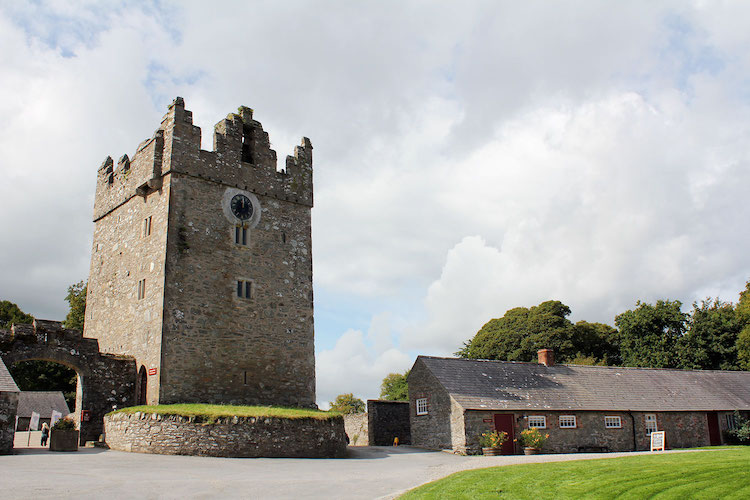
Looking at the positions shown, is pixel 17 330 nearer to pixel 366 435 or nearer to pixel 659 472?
pixel 366 435

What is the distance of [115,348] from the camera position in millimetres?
A: 27172

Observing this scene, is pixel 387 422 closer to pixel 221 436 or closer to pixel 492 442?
pixel 492 442

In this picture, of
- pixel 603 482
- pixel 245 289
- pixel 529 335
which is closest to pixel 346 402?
pixel 529 335

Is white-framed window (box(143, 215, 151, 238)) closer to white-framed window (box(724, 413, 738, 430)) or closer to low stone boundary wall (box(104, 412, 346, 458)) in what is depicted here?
low stone boundary wall (box(104, 412, 346, 458))

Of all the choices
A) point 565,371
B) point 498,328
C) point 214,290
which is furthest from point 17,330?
point 498,328

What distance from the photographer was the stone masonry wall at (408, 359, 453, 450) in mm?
27516

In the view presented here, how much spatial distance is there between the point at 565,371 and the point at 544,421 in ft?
17.5

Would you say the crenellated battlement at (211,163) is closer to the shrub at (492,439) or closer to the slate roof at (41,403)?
the shrub at (492,439)

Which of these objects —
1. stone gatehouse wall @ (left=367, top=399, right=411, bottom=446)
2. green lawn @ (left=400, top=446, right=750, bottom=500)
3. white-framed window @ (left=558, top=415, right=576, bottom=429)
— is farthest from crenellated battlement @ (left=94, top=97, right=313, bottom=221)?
green lawn @ (left=400, top=446, right=750, bottom=500)

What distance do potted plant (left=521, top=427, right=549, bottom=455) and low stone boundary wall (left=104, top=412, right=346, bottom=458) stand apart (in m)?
9.01

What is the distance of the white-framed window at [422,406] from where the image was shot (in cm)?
2938

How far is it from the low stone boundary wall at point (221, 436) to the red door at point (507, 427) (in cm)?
832

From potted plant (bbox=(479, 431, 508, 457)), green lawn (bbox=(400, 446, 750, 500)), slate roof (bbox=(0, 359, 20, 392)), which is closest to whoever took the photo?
green lawn (bbox=(400, 446, 750, 500))

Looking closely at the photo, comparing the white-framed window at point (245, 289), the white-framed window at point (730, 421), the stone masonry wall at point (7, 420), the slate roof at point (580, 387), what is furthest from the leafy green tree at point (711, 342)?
the stone masonry wall at point (7, 420)
